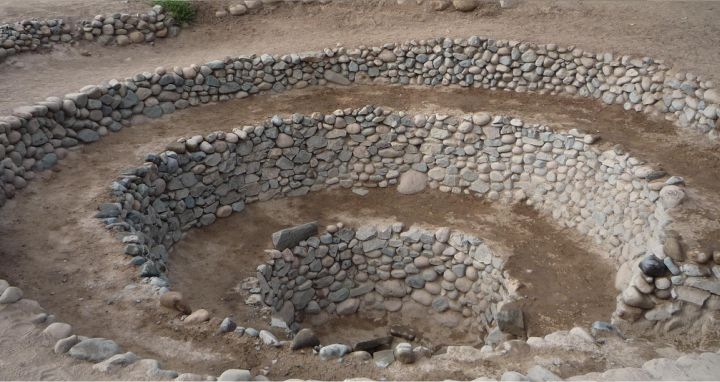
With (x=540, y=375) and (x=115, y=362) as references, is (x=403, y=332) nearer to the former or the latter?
(x=540, y=375)

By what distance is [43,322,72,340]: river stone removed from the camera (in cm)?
595

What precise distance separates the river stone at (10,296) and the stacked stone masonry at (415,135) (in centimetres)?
269

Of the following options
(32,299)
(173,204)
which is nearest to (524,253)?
(173,204)

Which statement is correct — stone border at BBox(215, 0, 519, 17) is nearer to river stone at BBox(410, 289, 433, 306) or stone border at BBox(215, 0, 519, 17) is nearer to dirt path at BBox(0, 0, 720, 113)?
dirt path at BBox(0, 0, 720, 113)

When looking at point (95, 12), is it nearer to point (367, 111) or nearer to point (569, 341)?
point (367, 111)

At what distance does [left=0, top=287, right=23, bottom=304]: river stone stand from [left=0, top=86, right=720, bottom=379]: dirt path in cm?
50

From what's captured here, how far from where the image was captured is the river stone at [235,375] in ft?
18.3

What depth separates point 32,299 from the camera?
23.0 ft

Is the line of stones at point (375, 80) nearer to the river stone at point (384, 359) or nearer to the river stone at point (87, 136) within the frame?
the river stone at point (87, 136)

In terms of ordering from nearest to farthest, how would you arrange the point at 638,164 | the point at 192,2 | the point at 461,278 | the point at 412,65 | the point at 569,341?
1. the point at 569,341
2. the point at 638,164
3. the point at 461,278
4. the point at 412,65
5. the point at 192,2

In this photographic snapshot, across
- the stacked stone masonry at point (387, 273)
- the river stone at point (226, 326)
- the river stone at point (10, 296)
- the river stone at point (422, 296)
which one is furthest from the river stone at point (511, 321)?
the river stone at point (10, 296)

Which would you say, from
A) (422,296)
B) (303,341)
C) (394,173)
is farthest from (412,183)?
(303,341)

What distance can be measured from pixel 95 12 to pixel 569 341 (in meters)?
11.6

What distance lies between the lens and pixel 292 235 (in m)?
10.6
